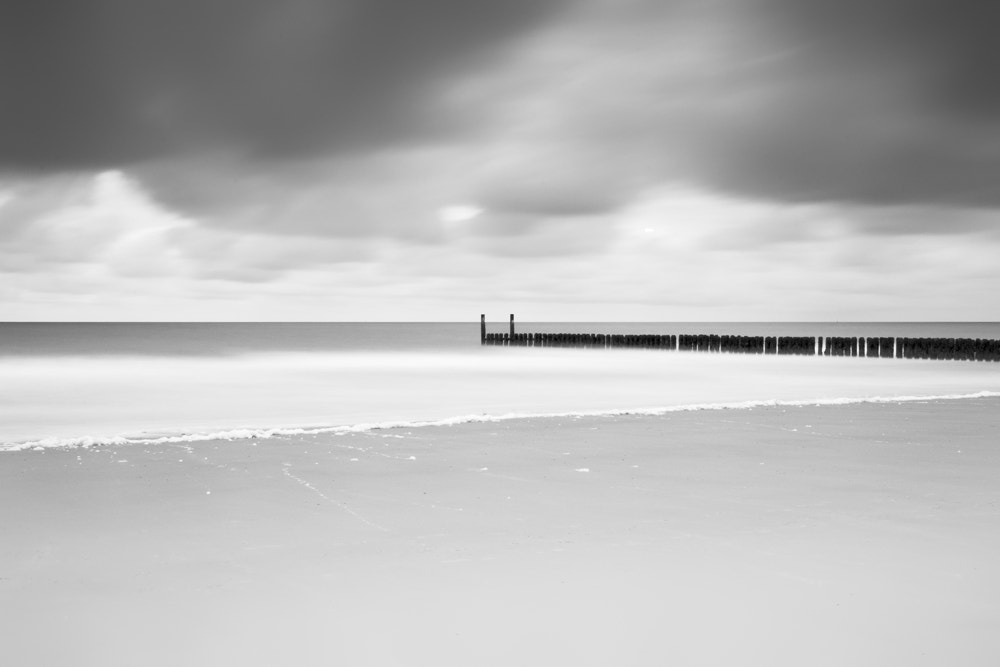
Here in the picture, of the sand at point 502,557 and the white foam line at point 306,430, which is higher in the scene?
the white foam line at point 306,430

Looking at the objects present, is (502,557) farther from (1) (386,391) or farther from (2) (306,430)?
(1) (386,391)

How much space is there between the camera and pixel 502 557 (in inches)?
191

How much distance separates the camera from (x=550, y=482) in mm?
7039

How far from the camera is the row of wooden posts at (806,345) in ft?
112

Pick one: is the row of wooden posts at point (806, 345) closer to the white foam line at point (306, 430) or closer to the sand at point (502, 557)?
the white foam line at point (306, 430)

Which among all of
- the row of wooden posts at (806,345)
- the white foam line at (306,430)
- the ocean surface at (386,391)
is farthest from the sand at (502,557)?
the row of wooden posts at (806,345)

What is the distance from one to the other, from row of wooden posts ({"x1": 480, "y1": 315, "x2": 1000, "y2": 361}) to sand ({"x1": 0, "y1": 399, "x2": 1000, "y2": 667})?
28699mm

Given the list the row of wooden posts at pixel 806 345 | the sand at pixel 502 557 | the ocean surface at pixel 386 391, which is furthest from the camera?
the row of wooden posts at pixel 806 345

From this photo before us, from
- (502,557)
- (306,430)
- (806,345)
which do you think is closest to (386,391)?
(306,430)

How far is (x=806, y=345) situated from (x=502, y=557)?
38.7 m

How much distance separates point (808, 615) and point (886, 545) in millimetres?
1385

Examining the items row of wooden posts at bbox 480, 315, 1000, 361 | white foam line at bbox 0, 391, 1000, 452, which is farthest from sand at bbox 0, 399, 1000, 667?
row of wooden posts at bbox 480, 315, 1000, 361

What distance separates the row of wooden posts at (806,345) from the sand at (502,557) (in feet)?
94.2

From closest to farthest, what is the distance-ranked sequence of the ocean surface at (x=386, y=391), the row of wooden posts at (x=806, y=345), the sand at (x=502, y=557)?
the sand at (x=502, y=557), the ocean surface at (x=386, y=391), the row of wooden posts at (x=806, y=345)
